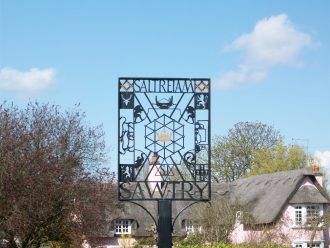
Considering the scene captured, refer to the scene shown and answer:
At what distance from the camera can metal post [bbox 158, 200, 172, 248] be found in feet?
48.7

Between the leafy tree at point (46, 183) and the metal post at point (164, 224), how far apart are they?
12816 millimetres

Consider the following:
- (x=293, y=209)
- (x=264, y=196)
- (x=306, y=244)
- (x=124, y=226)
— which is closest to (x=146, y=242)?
(x=124, y=226)

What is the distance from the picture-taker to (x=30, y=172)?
28078mm

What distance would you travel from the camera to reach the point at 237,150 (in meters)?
65.8

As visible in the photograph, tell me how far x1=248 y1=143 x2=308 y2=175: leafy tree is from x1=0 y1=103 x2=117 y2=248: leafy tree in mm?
29700

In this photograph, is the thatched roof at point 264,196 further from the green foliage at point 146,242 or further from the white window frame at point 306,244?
the white window frame at point 306,244

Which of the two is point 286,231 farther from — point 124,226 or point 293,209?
point 124,226

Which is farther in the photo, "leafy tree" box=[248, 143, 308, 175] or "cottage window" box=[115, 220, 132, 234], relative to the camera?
"leafy tree" box=[248, 143, 308, 175]

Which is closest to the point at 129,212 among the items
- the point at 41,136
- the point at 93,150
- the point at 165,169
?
the point at 93,150

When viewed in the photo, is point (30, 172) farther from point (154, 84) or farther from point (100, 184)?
point (154, 84)

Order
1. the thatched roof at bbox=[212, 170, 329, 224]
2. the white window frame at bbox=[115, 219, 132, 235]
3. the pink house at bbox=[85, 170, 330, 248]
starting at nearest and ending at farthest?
1. the pink house at bbox=[85, 170, 330, 248]
2. the thatched roof at bbox=[212, 170, 329, 224]
3. the white window frame at bbox=[115, 219, 132, 235]

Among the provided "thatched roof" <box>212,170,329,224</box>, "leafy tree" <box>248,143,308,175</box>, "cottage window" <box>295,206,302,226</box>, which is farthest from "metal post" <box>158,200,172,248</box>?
"leafy tree" <box>248,143,308,175</box>

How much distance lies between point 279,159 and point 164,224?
165ft

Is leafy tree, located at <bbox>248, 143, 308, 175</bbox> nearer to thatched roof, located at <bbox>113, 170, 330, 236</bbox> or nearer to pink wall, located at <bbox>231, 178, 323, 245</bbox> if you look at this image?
thatched roof, located at <bbox>113, 170, 330, 236</bbox>
